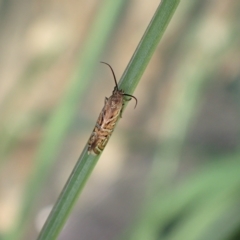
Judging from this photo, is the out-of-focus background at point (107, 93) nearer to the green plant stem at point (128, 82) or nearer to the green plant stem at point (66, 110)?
the green plant stem at point (66, 110)

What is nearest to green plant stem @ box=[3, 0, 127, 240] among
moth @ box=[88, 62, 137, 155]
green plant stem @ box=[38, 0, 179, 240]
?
moth @ box=[88, 62, 137, 155]

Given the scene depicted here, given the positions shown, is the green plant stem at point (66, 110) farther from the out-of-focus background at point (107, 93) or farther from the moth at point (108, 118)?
the out-of-focus background at point (107, 93)

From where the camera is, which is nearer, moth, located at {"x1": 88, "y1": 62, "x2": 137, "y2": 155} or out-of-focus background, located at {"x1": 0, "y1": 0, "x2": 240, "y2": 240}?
moth, located at {"x1": 88, "y1": 62, "x2": 137, "y2": 155}

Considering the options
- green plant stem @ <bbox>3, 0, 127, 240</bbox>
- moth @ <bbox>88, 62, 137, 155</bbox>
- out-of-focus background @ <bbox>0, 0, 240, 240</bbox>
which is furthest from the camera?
out-of-focus background @ <bbox>0, 0, 240, 240</bbox>

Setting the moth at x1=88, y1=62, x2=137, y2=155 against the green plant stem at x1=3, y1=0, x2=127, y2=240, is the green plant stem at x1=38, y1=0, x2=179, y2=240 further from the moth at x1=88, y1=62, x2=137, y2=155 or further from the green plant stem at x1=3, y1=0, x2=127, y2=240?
the green plant stem at x1=3, y1=0, x2=127, y2=240

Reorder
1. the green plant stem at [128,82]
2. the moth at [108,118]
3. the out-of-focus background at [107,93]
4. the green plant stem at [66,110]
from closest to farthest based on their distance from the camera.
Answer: the green plant stem at [128,82] → the moth at [108,118] → the green plant stem at [66,110] → the out-of-focus background at [107,93]

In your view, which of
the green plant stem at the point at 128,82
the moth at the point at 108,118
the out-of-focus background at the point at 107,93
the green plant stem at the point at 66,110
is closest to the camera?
the green plant stem at the point at 128,82

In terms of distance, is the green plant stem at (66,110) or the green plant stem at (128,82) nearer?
the green plant stem at (128,82)

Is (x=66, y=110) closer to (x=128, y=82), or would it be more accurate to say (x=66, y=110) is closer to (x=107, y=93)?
(x=128, y=82)

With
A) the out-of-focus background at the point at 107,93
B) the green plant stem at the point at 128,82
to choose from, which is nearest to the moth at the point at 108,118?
the green plant stem at the point at 128,82
